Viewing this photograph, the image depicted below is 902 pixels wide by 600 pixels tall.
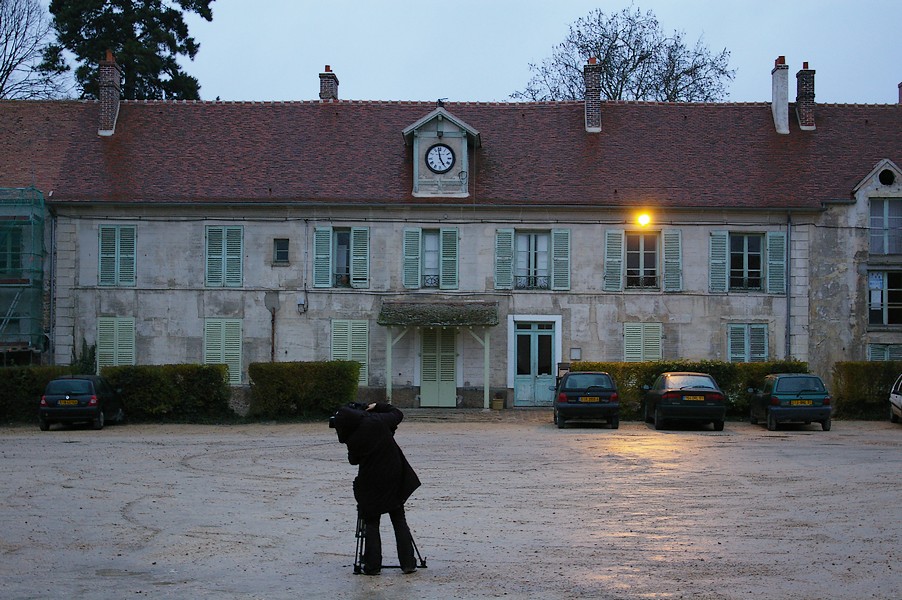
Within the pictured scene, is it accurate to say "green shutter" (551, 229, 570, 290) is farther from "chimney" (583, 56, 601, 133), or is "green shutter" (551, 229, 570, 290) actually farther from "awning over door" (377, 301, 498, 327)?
"chimney" (583, 56, 601, 133)

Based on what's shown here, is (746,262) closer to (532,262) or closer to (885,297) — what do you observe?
(885,297)

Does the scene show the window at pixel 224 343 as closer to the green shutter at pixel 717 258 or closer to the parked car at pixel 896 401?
the green shutter at pixel 717 258

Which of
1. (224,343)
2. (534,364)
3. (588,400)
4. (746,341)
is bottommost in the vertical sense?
(588,400)

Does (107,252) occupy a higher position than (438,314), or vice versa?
(107,252)

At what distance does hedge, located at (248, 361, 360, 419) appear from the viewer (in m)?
27.1

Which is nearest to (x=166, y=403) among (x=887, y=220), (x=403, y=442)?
(x=403, y=442)

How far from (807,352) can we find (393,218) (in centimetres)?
1252

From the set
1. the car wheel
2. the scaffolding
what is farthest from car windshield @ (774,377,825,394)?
the scaffolding

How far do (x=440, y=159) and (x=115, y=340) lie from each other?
10.7 m

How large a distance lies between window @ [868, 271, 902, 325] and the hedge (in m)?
15.5

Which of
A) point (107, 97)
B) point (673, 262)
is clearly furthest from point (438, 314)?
point (107, 97)

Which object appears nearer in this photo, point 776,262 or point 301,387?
point 301,387

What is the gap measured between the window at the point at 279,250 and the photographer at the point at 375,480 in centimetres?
2222

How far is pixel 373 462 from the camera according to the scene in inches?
390
